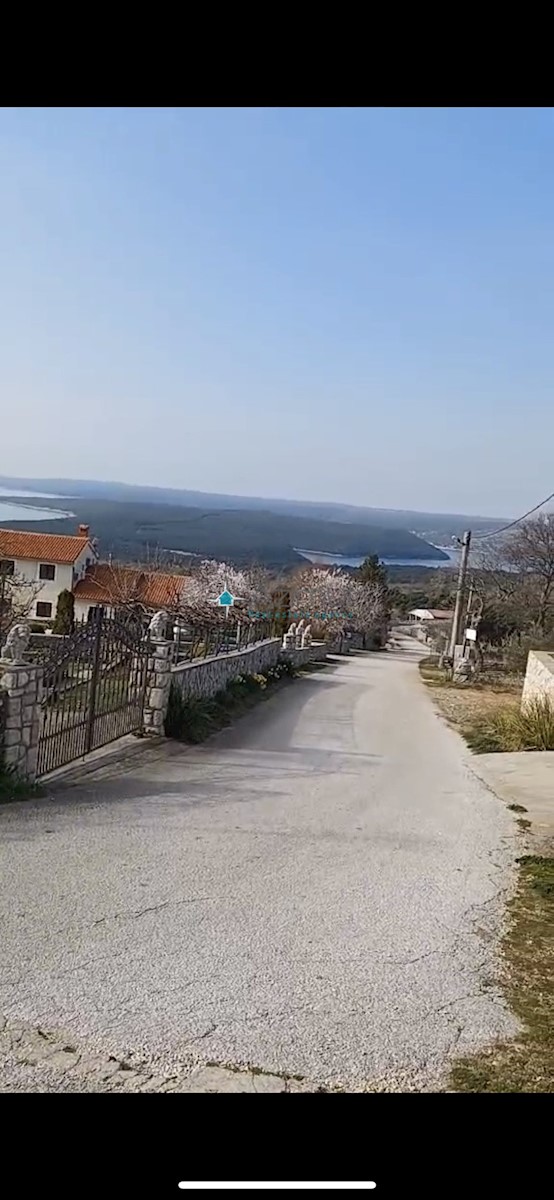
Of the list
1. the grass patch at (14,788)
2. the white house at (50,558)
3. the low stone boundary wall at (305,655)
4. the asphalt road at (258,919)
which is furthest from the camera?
the white house at (50,558)

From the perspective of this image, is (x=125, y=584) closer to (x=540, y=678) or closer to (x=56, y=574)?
(x=56, y=574)

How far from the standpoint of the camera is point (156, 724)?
29.0 feet

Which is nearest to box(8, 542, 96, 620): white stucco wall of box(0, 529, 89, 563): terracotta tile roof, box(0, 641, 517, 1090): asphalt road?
box(0, 529, 89, 563): terracotta tile roof

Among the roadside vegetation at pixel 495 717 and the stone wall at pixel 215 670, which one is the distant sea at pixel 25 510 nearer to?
the stone wall at pixel 215 670

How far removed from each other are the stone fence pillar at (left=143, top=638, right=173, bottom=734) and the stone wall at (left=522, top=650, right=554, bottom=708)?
5155mm

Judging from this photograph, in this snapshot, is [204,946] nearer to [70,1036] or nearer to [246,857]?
[70,1036]

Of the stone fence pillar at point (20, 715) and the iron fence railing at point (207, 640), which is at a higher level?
the stone fence pillar at point (20, 715)

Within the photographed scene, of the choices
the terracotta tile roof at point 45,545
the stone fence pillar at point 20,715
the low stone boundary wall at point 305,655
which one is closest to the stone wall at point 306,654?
the low stone boundary wall at point 305,655

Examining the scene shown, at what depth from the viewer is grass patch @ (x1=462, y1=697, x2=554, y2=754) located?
33.2ft

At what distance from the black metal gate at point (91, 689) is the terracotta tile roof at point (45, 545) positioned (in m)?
21.4

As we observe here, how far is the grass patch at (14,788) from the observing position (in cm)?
569

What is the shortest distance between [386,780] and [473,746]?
9.78 feet
